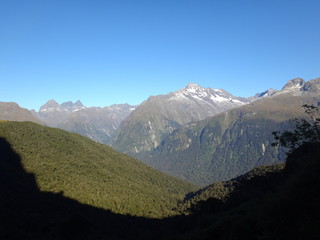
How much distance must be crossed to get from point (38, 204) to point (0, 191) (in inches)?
1021

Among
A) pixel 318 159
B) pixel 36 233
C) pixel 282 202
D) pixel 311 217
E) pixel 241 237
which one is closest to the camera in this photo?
pixel 311 217

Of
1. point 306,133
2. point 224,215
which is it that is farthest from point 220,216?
point 306,133

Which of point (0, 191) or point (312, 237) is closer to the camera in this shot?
point (312, 237)

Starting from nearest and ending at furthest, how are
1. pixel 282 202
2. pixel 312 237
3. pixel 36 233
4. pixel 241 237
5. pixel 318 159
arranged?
pixel 312 237 < pixel 282 202 < pixel 318 159 < pixel 241 237 < pixel 36 233

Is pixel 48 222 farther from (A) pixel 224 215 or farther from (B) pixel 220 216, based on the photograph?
(A) pixel 224 215

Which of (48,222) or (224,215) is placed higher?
(224,215)

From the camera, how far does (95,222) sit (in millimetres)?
185750

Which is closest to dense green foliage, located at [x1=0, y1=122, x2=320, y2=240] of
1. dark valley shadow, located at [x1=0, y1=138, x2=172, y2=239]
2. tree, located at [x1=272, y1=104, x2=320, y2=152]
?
dark valley shadow, located at [x1=0, y1=138, x2=172, y2=239]

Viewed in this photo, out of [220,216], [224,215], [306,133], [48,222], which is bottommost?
[48,222]

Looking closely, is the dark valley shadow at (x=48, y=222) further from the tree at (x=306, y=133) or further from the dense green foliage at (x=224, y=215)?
the tree at (x=306, y=133)

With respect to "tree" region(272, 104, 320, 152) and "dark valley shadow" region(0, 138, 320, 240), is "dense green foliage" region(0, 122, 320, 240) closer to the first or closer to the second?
"dark valley shadow" region(0, 138, 320, 240)

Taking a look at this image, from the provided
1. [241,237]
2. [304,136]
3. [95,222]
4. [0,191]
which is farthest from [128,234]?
[241,237]

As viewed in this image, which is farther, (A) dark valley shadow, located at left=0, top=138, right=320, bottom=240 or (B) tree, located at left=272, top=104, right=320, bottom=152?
(B) tree, located at left=272, top=104, right=320, bottom=152

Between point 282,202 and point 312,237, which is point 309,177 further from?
point 312,237
